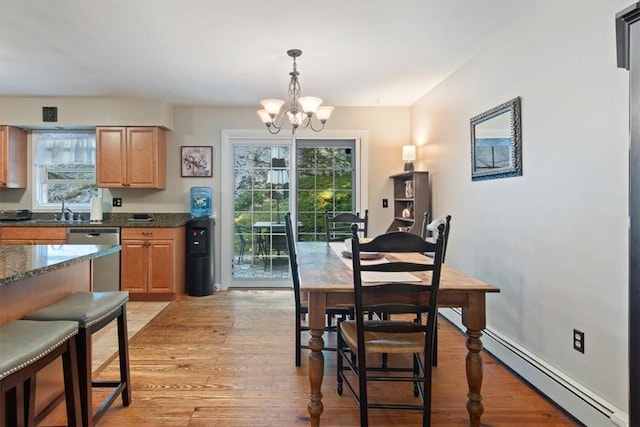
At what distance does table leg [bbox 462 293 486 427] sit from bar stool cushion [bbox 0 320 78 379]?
178 centimetres

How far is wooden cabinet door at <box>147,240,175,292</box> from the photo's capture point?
163 inches

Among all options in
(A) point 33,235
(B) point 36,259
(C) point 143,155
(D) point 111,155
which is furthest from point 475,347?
(A) point 33,235

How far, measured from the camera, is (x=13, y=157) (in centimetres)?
442

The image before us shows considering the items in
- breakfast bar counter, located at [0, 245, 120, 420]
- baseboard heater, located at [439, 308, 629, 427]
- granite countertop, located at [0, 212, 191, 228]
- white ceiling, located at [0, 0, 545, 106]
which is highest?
white ceiling, located at [0, 0, 545, 106]

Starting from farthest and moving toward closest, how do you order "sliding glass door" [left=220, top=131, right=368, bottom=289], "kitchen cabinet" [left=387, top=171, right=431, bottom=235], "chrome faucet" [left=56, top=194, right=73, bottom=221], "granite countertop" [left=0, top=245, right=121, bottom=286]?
"sliding glass door" [left=220, top=131, right=368, bottom=289] → "chrome faucet" [left=56, top=194, right=73, bottom=221] → "kitchen cabinet" [left=387, top=171, right=431, bottom=235] → "granite countertop" [left=0, top=245, right=121, bottom=286]

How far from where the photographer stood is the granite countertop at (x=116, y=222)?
4.09m

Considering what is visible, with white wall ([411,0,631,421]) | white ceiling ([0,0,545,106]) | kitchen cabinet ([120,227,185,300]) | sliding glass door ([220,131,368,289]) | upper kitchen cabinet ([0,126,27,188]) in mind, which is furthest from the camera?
sliding glass door ([220,131,368,289])

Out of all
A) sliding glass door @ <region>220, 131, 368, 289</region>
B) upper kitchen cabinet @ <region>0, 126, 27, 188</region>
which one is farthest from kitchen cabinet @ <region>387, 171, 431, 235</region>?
upper kitchen cabinet @ <region>0, 126, 27, 188</region>

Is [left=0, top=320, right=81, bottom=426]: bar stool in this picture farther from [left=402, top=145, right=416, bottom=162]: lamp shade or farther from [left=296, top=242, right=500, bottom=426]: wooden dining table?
[left=402, top=145, right=416, bottom=162]: lamp shade

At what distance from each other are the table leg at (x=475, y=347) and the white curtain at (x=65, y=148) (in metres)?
4.80

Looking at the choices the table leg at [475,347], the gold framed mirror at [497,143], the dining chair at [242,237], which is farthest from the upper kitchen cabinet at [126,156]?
the table leg at [475,347]

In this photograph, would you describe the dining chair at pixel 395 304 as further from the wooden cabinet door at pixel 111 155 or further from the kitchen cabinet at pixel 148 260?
the wooden cabinet door at pixel 111 155

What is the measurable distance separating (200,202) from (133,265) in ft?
3.44

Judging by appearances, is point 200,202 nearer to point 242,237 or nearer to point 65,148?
point 242,237
